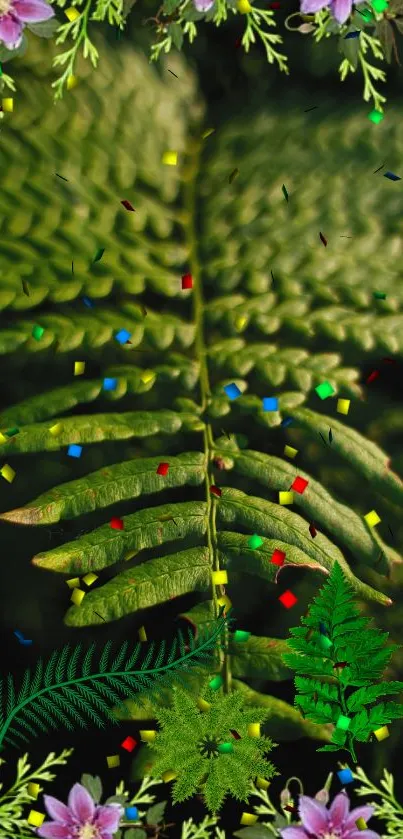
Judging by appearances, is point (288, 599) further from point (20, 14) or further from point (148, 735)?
point (20, 14)

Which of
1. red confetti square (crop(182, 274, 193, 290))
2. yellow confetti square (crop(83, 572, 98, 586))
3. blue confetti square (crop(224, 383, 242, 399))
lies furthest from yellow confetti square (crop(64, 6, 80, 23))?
yellow confetti square (crop(83, 572, 98, 586))

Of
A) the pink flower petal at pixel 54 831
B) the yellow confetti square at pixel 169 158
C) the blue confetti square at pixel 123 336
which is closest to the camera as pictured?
the pink flower petal at pixel 54 831

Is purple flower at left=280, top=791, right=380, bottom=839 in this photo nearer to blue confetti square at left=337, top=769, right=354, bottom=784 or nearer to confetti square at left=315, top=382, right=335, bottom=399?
blue confetti square at left=337, top=769, right=354, bottom=784

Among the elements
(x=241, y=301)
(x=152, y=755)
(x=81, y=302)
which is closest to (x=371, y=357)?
(x=241, y=301)

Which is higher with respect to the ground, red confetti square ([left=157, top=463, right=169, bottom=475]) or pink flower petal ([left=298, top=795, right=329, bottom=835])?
red confetti square ([left=157, top=463, right=169, bottom=475])

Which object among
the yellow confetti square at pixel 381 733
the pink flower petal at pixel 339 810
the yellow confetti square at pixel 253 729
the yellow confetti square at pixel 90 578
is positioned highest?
the yellow confetti square at pixel 90 578

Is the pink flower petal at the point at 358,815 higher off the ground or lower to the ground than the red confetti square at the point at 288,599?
lower

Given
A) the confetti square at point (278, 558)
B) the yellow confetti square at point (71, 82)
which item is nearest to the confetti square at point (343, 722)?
the confetti square at point (278, 558)

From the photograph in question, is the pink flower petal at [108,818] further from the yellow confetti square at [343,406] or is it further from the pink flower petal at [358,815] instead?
the yellow confetti square at [343,406]
